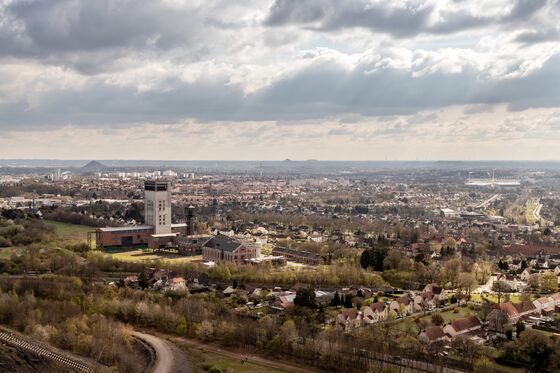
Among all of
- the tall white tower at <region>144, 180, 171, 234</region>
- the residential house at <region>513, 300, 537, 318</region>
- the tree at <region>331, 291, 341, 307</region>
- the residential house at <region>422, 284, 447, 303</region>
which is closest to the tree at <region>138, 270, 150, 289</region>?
the tree at <region>331, 291, 341, 307</region>

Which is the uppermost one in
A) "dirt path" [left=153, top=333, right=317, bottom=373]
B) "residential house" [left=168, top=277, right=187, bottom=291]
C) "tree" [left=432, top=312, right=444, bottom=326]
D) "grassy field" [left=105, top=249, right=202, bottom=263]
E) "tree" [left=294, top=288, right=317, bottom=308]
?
"tree" [left=294, top=288, right=317, bottom=308]

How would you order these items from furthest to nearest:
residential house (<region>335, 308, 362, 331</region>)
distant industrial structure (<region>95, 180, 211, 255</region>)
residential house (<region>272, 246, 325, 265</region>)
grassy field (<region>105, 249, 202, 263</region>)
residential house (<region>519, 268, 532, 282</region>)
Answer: distant industrial structure (<region>95, 180, 211, 255</region>), grassy field (<region>105, 249, 202, 263</region>), residential house (<region>272, 246, 325, 265</region>), residential house (<region>519, 268, 532, 282</region>), residential house (<region>335, 308, 362, 331</region>)

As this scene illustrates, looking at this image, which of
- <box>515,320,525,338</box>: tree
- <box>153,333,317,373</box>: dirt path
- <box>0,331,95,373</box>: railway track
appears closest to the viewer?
<box>0,331,95,373</box>: railway track

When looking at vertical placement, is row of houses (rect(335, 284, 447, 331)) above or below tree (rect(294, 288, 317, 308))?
below

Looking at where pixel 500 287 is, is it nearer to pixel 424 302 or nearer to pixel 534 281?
pixel 534 281

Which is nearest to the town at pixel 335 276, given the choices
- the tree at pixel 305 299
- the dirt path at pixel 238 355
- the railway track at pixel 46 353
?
the tree at pixel 305 299

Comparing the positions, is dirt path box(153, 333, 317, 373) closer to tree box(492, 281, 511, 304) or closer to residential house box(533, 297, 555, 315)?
residential house box(533, 297, 555, 315)

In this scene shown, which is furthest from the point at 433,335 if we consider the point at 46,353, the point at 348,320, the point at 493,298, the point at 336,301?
the point at 46,353

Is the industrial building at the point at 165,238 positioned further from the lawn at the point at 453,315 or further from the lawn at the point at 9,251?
the lawn at the point at 453,315
